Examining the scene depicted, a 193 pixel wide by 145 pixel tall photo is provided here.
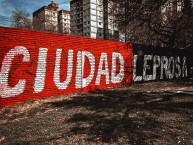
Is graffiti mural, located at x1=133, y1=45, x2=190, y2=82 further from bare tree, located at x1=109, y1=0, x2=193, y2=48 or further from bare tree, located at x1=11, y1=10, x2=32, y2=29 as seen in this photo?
bare tree, located at x1=11, y1=10, x2=32, y2=29

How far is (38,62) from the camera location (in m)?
11.1

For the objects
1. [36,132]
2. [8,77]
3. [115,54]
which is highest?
[115,54]

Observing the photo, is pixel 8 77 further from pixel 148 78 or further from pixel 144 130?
pixel 148 78

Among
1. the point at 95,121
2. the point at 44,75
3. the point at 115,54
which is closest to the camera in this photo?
the point at 95,121

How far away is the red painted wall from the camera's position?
1005 centimetres

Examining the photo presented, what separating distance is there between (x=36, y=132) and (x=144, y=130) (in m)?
2.99

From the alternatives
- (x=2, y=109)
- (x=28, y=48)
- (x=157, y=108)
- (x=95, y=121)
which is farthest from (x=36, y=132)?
(x=28, y=48)

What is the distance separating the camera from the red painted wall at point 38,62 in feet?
33.0

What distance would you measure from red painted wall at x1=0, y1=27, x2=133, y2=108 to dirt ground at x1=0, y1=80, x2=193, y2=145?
0.79 metres

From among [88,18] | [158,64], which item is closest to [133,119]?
[158,64]

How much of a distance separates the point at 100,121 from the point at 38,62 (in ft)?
16.9

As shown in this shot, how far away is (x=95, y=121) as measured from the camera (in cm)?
730

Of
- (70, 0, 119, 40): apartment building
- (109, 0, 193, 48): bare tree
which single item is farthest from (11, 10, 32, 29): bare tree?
(70, 0, 119, 40): apartment building

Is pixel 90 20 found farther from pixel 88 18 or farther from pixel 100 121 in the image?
pixel 100 121
